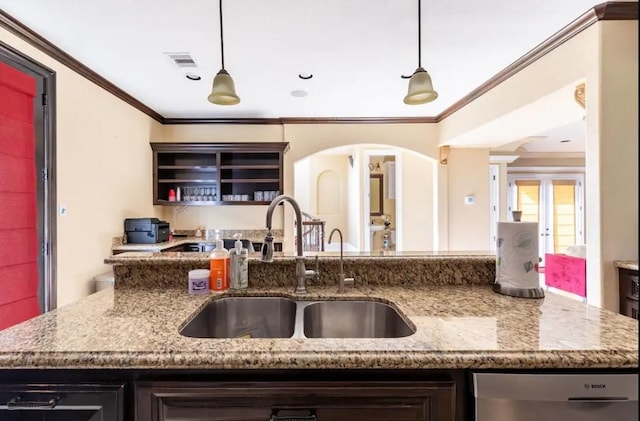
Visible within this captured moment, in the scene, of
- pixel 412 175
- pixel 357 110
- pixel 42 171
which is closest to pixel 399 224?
pixel 412 175

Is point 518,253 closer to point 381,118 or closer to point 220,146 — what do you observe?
point 381,118

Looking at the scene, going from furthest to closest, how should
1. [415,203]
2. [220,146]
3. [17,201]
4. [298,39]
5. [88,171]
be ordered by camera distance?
[415,203] → [220,146] → [88,171] → [298,39] → [17,201]

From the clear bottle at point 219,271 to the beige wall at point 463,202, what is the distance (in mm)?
4242

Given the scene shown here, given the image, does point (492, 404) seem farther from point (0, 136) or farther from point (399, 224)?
point (399, 224)

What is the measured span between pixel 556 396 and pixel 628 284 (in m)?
1.91

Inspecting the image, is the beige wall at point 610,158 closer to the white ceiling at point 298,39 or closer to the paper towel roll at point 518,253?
the white ceiling at point 298,39

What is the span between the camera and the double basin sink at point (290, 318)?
1.42 m

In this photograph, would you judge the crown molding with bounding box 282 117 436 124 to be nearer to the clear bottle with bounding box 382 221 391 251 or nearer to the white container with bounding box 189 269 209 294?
the clear bottle with bounding box 382 221 391 251

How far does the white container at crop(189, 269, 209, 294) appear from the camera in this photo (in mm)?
1475

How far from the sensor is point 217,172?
15.2 ft

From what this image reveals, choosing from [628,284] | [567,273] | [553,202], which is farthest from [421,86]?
[553,202]

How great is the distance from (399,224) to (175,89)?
3.95m

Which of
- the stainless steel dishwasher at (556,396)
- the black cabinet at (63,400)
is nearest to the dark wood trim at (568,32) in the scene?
the stainless steel dishwasher at (556,396)

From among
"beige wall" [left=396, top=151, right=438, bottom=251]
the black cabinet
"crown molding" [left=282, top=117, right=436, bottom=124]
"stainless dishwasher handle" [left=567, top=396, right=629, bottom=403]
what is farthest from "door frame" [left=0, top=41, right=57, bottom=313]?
"beige wall" [left=396, top=151, right=438, bottom=251]
